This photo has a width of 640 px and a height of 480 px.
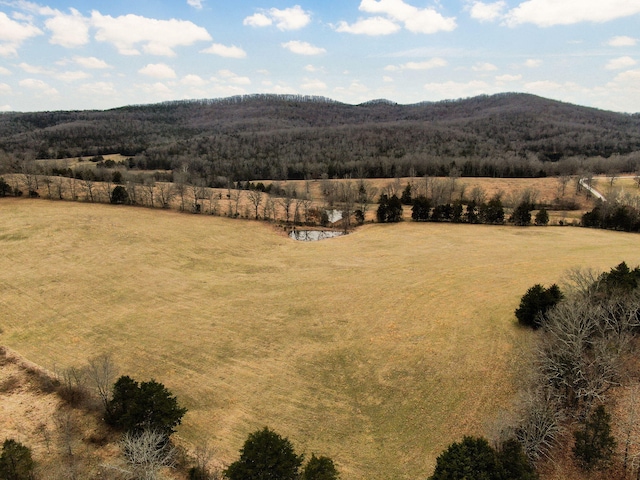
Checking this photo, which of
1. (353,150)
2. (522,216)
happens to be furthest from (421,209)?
(353,150)

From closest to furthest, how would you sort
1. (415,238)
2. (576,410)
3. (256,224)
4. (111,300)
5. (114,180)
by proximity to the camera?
(576,410), (111,300), (415,238), (256,224), (114,180)

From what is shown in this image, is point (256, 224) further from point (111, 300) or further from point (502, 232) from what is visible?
point (502, 232)

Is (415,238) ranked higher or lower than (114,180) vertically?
lower

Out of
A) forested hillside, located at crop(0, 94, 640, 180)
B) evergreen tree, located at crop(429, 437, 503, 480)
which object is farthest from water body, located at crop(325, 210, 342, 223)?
evergreen tree, located at crop(429, 437, 503, 480)

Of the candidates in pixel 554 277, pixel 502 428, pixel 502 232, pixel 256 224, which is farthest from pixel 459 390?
pixel 256 224

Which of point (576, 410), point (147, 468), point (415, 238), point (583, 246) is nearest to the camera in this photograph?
point (147, 468)

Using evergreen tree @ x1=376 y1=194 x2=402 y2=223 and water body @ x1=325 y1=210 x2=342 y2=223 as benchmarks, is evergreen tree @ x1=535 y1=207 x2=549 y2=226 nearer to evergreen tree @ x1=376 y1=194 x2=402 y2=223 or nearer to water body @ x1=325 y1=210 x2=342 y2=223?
evergreen tree @ x1=376 y1=194 x2=402 y2=223
